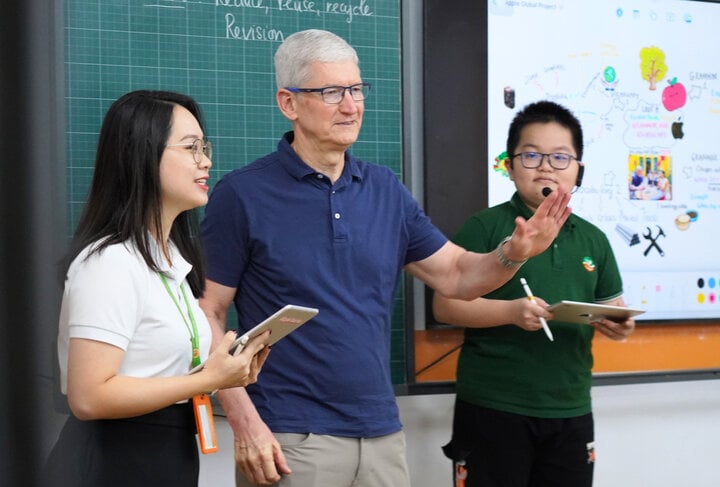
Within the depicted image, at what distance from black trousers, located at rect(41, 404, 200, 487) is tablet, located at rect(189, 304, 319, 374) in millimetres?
93

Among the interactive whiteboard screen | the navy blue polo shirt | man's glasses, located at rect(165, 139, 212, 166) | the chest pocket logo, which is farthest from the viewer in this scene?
the interactive whiteboard screen

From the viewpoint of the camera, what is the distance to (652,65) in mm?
2816

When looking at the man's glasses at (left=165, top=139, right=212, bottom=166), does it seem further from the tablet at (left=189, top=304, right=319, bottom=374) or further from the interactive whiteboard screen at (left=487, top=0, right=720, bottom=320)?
the interactive whiteboard screen at (left=487, top=0, right=720, bottom=320)

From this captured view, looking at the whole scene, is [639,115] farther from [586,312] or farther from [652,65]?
[586,312]

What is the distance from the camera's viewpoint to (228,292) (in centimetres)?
174

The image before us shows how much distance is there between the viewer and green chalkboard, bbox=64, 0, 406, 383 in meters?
2.16

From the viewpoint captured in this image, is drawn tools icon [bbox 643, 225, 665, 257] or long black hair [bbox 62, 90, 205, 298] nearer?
long black hair [bbox 62, 90, 205, 298]

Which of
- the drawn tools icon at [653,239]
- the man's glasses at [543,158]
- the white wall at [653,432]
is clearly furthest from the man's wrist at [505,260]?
the drawn tools icon at [653,239]

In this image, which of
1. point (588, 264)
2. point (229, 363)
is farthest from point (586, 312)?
point (229, 363)

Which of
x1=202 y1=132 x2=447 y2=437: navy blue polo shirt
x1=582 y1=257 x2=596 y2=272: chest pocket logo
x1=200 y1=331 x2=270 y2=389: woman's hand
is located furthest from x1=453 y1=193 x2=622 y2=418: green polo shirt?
x1=200 y1=331 x2=270 y2=389: woman's hand

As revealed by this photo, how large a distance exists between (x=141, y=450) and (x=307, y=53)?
0.93 m

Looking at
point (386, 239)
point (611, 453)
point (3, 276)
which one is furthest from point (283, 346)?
point (611, 453)

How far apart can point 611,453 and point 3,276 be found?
2859 millimetres

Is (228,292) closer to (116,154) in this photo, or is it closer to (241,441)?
(241,441)
